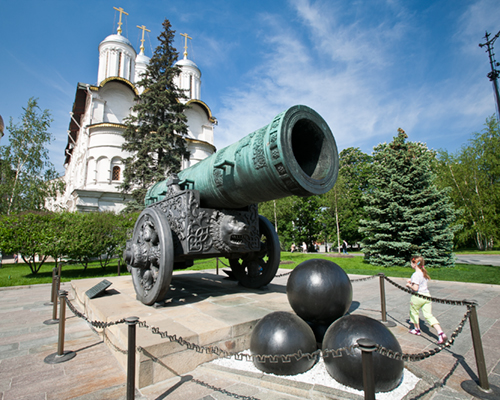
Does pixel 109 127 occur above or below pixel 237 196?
above

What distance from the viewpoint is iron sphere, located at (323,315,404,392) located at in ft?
7.41

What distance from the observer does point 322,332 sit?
3.24 meters

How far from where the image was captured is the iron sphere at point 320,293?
3.11 m

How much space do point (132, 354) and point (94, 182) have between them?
24936 millimetres

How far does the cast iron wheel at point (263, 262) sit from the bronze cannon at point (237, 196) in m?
0.02

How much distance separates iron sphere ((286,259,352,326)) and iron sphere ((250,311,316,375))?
41cm

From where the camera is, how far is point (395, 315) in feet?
15.5

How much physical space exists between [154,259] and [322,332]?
Result: 244 centimetres

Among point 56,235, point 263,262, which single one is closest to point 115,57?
point 56,235

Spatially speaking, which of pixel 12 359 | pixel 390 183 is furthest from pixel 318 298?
pixel 390 183

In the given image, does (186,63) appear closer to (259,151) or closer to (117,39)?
(117,39)

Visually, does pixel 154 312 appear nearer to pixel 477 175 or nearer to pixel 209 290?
pixel 209 290

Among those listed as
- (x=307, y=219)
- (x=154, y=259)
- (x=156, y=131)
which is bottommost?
(x=154, y=259)

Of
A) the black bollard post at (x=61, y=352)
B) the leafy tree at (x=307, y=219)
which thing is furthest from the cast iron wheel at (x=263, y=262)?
the leafy tree at (x=307, y=219)
